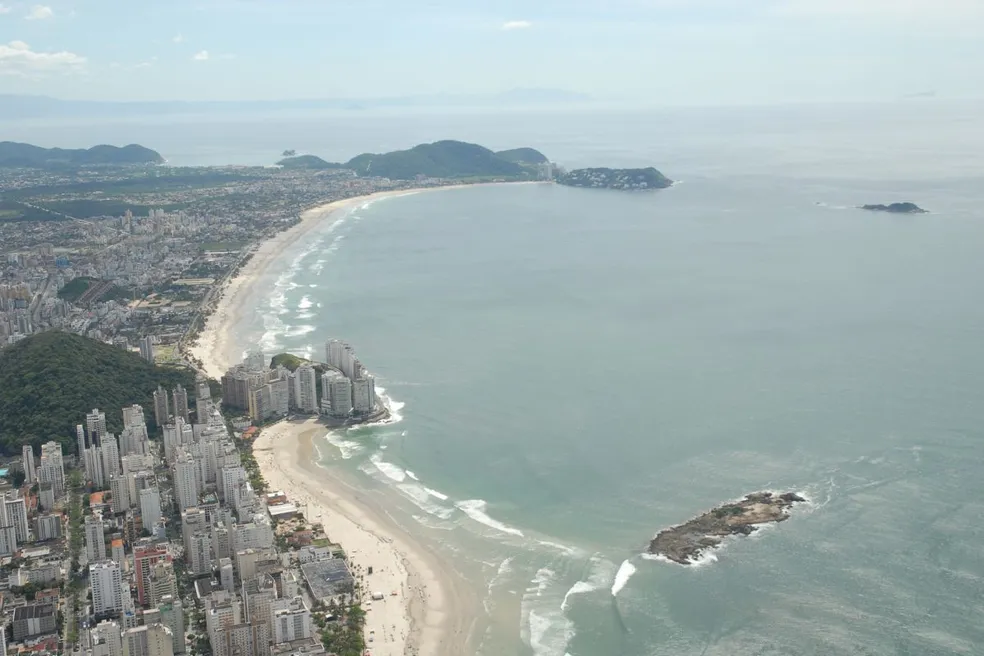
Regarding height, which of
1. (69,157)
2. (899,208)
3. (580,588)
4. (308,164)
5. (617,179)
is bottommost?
(580,588)

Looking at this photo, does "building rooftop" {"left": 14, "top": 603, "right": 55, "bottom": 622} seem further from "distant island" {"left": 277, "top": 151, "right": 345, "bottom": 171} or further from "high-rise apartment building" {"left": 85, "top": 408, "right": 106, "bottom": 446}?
"distant island" {"left": 277, "top": 151, "right": 345, "bottom": 171}

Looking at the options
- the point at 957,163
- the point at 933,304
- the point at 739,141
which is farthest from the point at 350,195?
the point at 739,141

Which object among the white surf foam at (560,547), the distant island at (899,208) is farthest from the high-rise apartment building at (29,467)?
the distant island at (899,208)

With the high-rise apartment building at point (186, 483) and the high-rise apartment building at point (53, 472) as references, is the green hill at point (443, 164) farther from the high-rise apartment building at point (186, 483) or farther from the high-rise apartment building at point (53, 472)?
the high-rise apartment building at point (186, 483)

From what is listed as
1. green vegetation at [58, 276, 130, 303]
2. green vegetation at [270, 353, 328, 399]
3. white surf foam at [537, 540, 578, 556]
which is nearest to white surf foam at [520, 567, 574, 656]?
white surf foam at [537, 540, 578, 556]

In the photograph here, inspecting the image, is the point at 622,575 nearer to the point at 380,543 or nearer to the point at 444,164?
the point at 380,543

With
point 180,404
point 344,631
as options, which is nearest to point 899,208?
point 180,404

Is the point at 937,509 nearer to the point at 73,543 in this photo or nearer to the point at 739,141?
the point at 73,543
